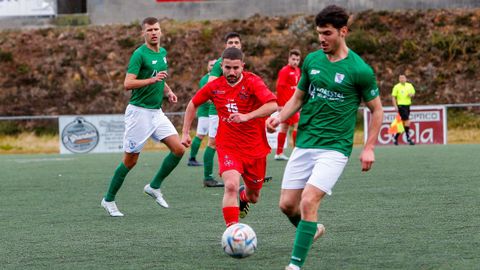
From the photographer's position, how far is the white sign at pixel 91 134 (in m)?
24.9

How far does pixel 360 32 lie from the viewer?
126 feet

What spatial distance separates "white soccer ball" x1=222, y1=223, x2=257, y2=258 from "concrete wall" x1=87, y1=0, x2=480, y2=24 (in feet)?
110

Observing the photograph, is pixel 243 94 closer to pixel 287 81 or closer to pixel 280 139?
pixel 287 81

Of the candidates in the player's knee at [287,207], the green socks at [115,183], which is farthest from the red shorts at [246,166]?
the green socks at [115,183]

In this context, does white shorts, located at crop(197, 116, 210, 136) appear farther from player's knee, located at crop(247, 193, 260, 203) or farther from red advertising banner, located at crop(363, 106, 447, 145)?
red advertising banner, located at crop(363, 106, 447, 145)

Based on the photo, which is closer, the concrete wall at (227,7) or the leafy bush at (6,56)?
the concrete wall at (227,7)

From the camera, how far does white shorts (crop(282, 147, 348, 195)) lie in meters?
5.99

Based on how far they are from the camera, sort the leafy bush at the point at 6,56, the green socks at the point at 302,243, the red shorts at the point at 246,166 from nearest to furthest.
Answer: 1. the green socks at the point at 302,243
2. the red shorts at the point at 246,166
3. the leafy bush at the point at 6,56

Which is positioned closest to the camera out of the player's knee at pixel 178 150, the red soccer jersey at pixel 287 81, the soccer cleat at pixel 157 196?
the player's knee at pixel 178 150

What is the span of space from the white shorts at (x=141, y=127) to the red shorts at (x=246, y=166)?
7.16 ft

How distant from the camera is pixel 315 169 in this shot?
19.9 feet

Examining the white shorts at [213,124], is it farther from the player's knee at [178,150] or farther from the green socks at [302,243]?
the green socks at [302,243]

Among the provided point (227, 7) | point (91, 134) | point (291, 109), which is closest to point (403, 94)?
point (91, 134)

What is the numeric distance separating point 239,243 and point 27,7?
1353 inches
